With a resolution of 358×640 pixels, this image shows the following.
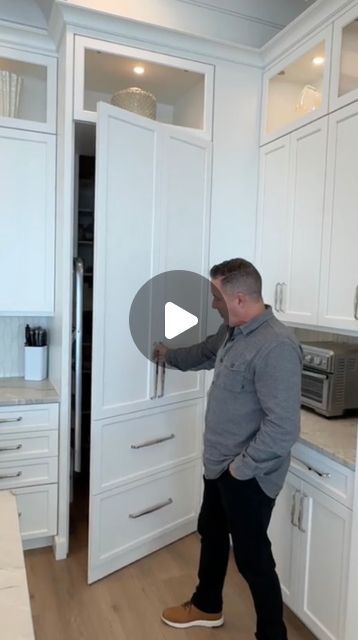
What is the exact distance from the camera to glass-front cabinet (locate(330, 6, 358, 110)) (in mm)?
2037

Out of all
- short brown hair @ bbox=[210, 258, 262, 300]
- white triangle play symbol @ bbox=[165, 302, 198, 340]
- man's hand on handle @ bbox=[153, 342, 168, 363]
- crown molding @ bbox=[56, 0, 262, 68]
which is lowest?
man's hand on handle @ bbox=[153, 342, 168, 363]

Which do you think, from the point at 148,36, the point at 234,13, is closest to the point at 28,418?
the point at 148,36

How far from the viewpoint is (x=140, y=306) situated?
2297mm

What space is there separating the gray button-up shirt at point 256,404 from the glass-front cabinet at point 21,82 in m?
1.60

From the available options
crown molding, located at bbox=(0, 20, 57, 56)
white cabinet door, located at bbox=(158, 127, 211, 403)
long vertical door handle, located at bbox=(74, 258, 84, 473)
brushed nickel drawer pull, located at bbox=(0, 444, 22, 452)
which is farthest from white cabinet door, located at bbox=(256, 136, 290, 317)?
brushed nickel drawer pull, located at bbox=(0, 444, 22, 452)

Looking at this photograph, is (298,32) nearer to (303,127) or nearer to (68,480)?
(303,127)

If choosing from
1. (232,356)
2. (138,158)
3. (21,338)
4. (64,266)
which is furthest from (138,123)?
(21,338)

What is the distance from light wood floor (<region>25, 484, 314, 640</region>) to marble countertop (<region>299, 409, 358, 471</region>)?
81 centimetres

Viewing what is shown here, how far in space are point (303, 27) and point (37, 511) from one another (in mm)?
2670

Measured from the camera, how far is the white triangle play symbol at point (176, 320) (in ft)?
7.98

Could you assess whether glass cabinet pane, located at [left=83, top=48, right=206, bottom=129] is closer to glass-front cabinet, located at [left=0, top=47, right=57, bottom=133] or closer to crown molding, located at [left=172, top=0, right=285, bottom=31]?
glass-front cabinet, located at [left=0, top=47, right=57, bottom=133]

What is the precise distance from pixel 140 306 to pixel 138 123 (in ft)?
2.72

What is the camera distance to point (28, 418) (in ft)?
8.00

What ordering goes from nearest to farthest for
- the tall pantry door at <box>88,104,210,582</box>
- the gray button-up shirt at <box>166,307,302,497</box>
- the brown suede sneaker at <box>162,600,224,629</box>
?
the gray button-up shirt at <box>166,307,302,497</box> < the brown suede sneaker at <box>162,600,224,629</box> < the tall pantry door at <box>88,104,210,582</box>
